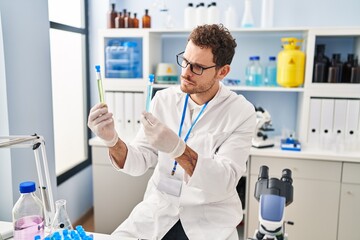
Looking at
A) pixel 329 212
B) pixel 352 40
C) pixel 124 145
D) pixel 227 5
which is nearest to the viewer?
pixel 124 145

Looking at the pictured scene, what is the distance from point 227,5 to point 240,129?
4.81ft

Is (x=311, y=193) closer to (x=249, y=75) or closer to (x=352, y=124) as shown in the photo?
(x=352, y=124)

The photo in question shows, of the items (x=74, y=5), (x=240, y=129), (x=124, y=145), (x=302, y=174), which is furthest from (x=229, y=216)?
(x=74, y=5)

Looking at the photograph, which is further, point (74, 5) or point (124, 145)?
point (74, 5)

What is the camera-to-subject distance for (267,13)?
93.5 inches

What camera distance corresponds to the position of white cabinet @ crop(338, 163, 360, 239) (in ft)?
Answer: 6.85

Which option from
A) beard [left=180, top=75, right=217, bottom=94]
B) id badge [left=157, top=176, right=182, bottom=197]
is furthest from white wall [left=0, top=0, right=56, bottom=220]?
beard [left=180, top=75, right=217, bottom=94]

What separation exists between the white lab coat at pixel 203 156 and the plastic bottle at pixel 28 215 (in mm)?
435

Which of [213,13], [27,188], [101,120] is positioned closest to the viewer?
[27,188]

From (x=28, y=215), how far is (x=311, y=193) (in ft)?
5.72

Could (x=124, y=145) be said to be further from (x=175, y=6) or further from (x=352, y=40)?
(x=352, y=40)

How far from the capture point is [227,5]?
8.60 feet

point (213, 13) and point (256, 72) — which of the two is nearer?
point (213, 13)

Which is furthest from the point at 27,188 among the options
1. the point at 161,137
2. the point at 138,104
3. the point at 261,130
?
the point at 261,130
